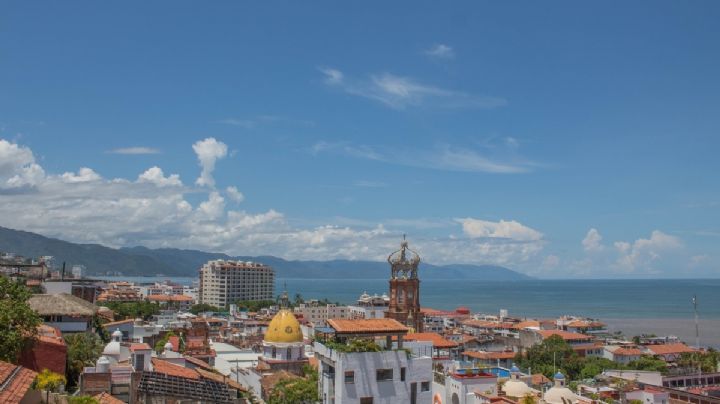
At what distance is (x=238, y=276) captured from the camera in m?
164

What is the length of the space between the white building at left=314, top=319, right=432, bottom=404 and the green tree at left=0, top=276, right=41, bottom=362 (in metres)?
11.8

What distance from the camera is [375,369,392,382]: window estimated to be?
27.0 m

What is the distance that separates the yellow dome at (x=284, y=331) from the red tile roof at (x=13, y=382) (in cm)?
3400

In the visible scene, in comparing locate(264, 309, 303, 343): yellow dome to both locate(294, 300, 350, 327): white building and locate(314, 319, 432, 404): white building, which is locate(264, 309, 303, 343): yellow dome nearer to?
locate(314, 319, 432, 404): white building

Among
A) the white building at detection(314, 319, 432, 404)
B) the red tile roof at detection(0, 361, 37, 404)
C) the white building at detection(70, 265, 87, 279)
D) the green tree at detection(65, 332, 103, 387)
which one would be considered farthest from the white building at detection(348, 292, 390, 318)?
the red tile roof at detection(0, 361, 37, 404)

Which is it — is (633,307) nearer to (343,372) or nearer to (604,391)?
(604,391)

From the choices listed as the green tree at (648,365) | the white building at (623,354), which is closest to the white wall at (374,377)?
the green tree at (648,365)

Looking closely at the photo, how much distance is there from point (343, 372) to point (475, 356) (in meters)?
42.4

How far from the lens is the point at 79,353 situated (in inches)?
1183

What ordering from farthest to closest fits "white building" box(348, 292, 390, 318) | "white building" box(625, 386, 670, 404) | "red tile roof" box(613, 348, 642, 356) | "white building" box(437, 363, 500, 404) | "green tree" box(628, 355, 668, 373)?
"white building" box(348, 292, 390, 318), "red tile roof" box(613, 348, 642, 356), "green tree" box(628, 355, 668, 373), "white building" box(625, 386, 670, 404), "white building" box(437, 363, 500, 404)

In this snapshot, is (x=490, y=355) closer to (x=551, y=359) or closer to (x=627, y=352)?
(x=551, y=359)

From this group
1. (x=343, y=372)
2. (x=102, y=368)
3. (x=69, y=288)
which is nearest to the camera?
(x=102, y=368)

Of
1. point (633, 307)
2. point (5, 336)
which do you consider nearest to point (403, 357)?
point (5, 336)

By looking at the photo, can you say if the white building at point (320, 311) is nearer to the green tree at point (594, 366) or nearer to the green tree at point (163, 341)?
the green tree at point (594, 366)
